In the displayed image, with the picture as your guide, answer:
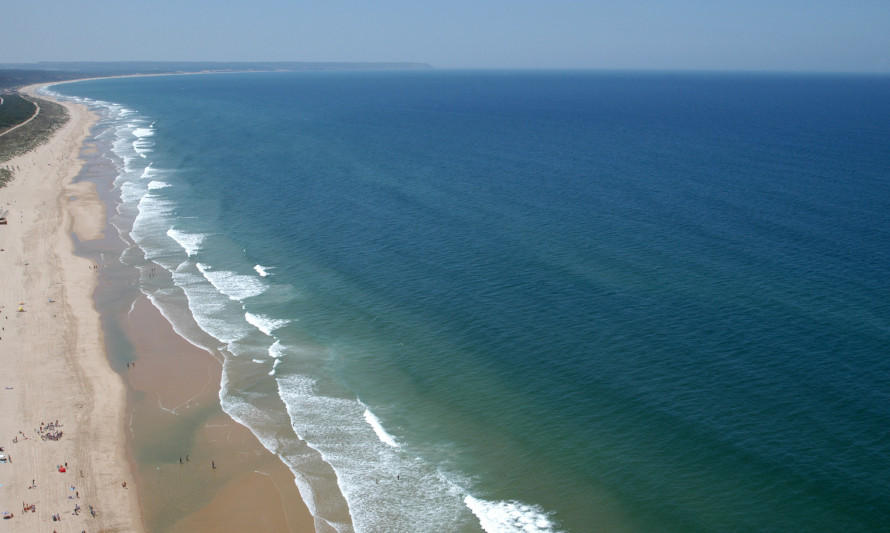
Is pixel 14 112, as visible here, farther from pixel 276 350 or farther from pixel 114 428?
pixel 114 428

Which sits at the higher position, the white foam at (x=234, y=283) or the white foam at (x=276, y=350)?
the white foam at (x=234, y=283)

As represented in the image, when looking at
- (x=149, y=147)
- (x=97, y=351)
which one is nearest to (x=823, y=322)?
(x=97, y=351)

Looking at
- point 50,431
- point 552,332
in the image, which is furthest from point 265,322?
point 552,332

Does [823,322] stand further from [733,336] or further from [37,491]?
[37,491]

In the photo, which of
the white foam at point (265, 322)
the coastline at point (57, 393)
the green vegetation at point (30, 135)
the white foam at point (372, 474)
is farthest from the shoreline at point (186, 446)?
the green vegetation at point (30, 135)

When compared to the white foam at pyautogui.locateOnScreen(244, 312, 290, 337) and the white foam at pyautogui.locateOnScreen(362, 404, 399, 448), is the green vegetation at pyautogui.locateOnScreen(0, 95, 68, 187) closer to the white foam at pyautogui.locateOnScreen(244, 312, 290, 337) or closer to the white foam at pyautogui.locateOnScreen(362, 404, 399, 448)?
the white foam at pyautogui.locateOnScreen(244, 312, 290, 337)

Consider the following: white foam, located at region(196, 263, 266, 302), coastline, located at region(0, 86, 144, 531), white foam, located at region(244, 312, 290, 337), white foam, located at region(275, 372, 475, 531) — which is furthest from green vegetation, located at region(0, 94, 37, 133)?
white foam, located at region(275, 372, 475, 531)

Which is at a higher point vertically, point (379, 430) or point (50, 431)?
point (379, 430)

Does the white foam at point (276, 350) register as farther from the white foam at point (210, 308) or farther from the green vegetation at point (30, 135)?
the green vegetation at point (30, 135)
